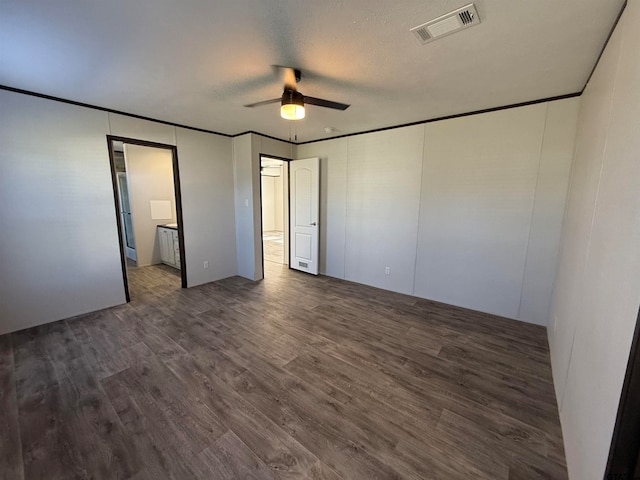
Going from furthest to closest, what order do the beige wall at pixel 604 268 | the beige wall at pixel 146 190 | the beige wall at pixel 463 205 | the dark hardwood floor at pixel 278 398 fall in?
the beige wall at pixel 146 190 < the beige wall at pixel 463 205 < the dark hardwood floor at pixel 278 398 < the beige wall at pixel 604 268

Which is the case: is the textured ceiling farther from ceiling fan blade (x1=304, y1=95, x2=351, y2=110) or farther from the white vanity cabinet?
the white vanity cabinet

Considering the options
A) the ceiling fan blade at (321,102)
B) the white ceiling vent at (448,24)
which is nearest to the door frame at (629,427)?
the white ceiling vent at (448,24)

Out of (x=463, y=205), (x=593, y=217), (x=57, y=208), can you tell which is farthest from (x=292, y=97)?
(x=57, y=208)

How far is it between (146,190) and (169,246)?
1.24 metres

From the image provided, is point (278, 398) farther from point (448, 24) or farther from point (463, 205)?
point (463, 205)

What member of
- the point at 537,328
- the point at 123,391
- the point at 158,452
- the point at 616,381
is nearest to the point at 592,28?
the point at 616,381

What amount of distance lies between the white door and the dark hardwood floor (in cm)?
181

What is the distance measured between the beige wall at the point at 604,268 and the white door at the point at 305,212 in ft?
11.2

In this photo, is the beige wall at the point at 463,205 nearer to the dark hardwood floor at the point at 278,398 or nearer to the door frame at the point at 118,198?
the dark hardwood floor at the point at 278,398

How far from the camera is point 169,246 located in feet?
17.0

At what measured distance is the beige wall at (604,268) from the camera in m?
0.98

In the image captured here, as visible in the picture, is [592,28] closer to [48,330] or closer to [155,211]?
[48,330]

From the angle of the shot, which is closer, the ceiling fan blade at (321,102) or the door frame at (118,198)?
the ceiling fan blade at (321,102)

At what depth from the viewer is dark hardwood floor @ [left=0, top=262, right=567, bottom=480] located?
1396mm
